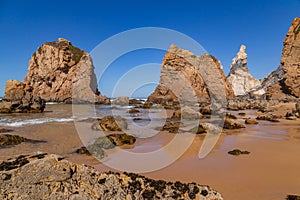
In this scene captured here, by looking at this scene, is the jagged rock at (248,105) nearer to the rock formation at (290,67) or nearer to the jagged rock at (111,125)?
the rock formation at (290,67)

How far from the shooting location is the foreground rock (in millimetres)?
2660

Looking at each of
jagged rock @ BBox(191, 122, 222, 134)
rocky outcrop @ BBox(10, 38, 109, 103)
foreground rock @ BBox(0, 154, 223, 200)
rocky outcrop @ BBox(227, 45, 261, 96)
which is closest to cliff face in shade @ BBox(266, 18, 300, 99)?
rocky outcrop @ BBox(227, 45, 261, 96)

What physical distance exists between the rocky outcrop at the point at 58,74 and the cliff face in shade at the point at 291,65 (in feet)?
166

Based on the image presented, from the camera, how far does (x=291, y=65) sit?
4494cm

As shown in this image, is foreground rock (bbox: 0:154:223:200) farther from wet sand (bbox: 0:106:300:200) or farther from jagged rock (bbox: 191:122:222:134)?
jagged rock (bbox: 191:122:222:134)

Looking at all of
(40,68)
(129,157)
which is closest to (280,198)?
(129,157)

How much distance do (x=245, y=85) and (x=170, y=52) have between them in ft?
138

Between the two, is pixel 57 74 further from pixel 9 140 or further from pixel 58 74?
pixel 9 140

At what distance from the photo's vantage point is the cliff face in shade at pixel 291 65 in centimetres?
4338

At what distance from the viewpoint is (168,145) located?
802 centimetres

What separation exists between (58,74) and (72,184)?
74533mm

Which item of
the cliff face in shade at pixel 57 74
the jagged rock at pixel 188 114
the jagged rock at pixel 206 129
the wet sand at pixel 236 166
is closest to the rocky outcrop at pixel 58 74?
the cliff face in shade at pixel 57 74

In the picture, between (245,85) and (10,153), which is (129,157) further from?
(245,85)

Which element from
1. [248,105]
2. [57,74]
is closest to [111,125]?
[248,105]
